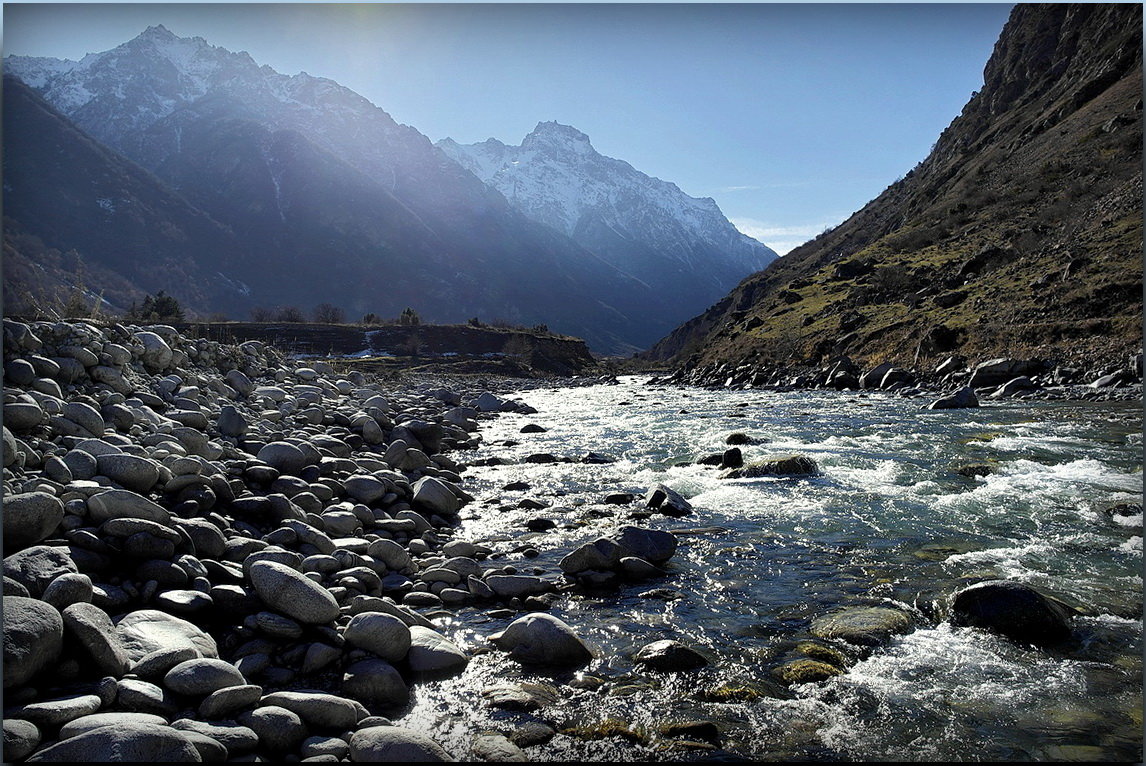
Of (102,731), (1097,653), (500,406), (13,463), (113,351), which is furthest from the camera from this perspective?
(500,406)

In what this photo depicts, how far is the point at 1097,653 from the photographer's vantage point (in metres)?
6.37

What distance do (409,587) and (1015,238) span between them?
5396cm

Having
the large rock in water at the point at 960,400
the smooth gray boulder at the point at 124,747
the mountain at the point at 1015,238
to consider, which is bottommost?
the smooth gray boulder at the point at 124,747

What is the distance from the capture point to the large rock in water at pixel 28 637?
454 cm

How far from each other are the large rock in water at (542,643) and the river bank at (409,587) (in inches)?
1.7

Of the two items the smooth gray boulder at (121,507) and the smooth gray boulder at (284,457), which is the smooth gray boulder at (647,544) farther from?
the smooth gray boulder at (284,457)

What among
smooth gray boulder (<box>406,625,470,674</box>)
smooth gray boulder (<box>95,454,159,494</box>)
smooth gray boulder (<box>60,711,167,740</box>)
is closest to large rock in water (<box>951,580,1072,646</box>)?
smooth gray boulder (<box>406,625,470,674</box>)

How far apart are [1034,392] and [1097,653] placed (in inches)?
934

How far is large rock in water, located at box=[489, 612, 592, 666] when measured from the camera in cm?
675

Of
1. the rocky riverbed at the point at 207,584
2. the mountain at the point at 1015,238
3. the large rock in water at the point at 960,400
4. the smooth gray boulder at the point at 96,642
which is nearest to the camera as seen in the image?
the rocky riverbed at the point at 207,584

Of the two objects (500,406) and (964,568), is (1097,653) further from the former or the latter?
(500,406)

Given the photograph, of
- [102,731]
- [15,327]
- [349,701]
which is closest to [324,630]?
[349,701]

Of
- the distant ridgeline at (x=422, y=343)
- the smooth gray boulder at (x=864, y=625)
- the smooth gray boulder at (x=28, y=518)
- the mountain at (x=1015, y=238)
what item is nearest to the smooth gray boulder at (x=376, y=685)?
the smooth gray boulder at (x=28, y=518)

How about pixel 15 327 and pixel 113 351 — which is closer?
pixel 15 327
